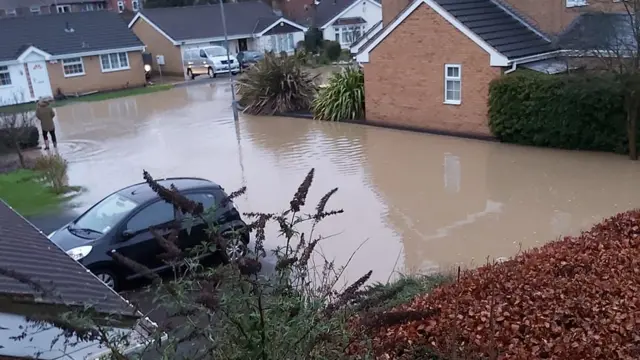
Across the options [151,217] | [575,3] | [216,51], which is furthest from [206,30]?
[151,217]

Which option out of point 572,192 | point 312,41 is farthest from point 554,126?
point 312,41

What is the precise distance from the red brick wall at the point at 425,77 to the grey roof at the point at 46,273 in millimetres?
14932

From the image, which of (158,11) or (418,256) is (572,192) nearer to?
(418,256)

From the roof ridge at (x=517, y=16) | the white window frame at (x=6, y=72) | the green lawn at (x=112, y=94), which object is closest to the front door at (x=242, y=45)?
the green lawn at (x=112, y=94)

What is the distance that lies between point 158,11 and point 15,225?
38570 mm

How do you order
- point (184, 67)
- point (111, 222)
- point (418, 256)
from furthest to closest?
point (184, 67) < point (418, 256) < point (111, 222)

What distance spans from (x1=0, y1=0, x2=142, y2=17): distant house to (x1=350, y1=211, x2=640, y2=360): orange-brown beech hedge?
66156mm

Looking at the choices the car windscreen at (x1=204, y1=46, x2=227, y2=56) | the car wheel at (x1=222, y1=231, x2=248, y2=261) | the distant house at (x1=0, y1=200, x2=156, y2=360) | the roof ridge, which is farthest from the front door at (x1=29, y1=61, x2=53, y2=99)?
the car wheel at (x1=222, y1=231, x2=248, y2=261)

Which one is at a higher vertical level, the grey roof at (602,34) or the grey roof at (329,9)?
the grey roof at (329,9)

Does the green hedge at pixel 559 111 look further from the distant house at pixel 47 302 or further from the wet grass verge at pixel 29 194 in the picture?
the distant house at pixel 47 302

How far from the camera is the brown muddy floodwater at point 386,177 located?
38.4 feet

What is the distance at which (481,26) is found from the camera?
772 inches

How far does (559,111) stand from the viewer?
17125 millimetres

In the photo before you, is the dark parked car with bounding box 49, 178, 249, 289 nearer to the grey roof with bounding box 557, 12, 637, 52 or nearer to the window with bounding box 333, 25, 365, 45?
the grey roof with bounding box 557, 12, 637, 52
